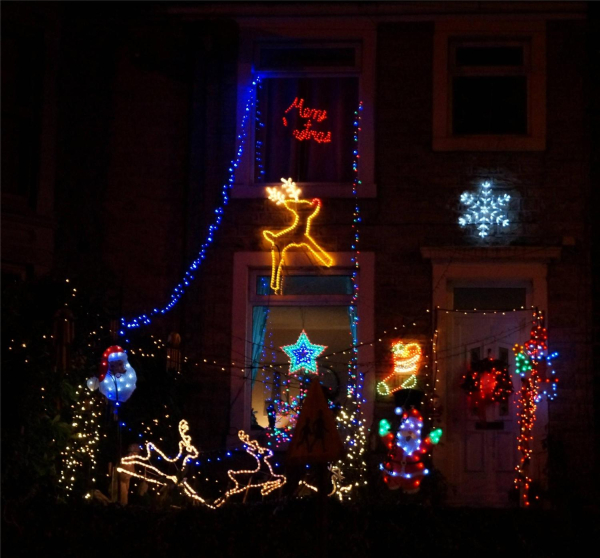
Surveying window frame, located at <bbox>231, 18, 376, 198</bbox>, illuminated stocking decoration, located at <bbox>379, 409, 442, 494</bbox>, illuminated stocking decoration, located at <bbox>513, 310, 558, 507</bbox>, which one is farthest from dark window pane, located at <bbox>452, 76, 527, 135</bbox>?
illuminated stocking decoration, located at <bbox>379, 409, 442, 494</bbox>

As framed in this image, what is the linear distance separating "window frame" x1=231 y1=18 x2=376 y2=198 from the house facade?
2 centimetres

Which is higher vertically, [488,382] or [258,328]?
[258,328]

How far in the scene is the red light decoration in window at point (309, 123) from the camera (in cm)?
1138

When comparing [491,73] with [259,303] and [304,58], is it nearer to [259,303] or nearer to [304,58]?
[304,58]

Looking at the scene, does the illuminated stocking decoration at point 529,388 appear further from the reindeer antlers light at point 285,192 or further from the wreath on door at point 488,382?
the reindeer antlers light at point 285,192

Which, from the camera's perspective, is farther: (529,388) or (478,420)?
(478,420)

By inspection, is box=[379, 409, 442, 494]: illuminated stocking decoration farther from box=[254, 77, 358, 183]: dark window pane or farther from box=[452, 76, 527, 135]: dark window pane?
box=[452, 76, 527, 135]: dark window pane

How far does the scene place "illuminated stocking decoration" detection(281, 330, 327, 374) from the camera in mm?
10969

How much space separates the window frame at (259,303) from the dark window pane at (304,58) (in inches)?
91.8

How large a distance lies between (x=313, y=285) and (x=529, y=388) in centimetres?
272

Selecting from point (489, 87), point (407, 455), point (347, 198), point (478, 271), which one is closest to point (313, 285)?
point (347, 198)

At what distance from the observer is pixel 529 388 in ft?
33.8

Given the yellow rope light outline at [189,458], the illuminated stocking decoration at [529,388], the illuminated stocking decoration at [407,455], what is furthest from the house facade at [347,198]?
the illuminated stocking decoration at [407,455]

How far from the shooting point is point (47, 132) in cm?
1103
